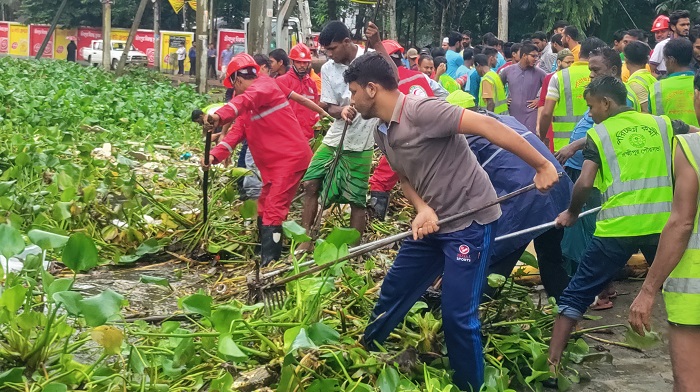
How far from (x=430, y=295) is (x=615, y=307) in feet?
5.86

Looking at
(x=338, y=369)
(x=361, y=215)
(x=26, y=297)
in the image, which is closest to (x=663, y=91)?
(x=361, y=215)

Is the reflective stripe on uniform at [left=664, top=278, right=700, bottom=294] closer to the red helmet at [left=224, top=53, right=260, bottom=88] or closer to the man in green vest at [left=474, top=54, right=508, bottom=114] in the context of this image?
the red helmet at [left=224, top=53, right=260, bottom=88]

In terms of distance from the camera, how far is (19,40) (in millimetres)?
46750

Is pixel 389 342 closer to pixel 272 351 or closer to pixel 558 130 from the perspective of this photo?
pixel 272 351

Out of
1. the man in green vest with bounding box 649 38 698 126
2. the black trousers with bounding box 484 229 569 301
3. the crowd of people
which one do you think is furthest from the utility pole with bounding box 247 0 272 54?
the black trousers with bounding box 484 229 569 301

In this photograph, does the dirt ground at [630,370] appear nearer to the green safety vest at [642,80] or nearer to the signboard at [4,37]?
the green safety vest at [642,80]

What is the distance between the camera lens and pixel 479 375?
4223 mm

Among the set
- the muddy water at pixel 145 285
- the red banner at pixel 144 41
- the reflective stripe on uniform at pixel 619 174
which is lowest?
the red banner at pixel 144 41

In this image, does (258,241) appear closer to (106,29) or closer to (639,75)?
(639,75)

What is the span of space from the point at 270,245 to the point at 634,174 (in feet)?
9.69

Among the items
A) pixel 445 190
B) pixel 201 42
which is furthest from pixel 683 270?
pixel 201 42

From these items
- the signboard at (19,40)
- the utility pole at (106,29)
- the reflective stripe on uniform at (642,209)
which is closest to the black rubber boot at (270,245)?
the reflective stripe on uniform at (642,209)

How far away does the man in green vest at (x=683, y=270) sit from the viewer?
130 inches

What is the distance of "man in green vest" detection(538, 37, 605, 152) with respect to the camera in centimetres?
749
